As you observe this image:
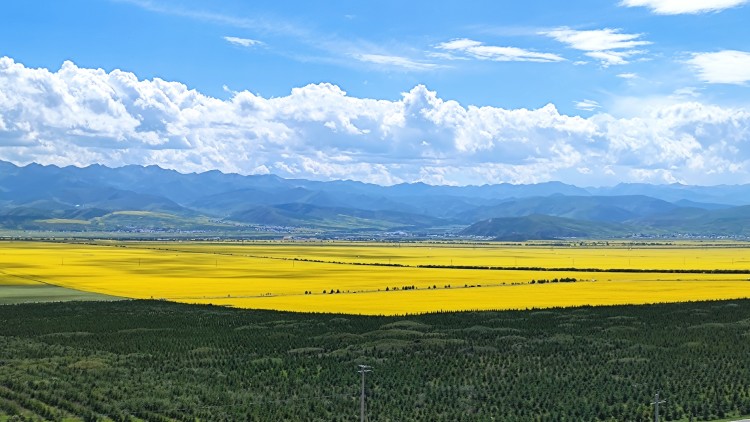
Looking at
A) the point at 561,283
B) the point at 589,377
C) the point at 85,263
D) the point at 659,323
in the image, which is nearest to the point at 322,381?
the point at 589,377

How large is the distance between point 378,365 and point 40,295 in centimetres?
5865

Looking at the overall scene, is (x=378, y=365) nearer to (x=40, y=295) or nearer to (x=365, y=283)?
(x=40, y=295)

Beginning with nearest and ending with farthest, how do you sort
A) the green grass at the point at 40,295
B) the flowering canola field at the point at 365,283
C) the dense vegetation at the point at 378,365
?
the dense vegetation at the point at 378,365
the flowering canola field at the point at 365,283
the green grass at the point at 40,295

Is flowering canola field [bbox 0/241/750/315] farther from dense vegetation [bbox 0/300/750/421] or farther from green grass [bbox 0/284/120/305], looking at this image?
dense vegetation [bbox 0/300/750/421]

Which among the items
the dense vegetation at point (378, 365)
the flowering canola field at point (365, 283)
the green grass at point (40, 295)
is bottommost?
the dense vegetation at point (378, 365)

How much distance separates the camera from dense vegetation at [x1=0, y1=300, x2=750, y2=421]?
42500 millimetres

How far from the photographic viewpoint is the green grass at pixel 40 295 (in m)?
93.8

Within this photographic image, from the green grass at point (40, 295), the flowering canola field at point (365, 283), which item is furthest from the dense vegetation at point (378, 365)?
the green grass at point (40, 295)

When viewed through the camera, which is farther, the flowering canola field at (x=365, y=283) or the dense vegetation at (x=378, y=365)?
the flowering canola field at (x=365, y=283)

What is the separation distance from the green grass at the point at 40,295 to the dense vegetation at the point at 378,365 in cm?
1534

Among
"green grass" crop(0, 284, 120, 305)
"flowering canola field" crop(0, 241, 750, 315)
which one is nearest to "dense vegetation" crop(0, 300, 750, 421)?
"flowering canola field" crop(0, 241, 750, 315)

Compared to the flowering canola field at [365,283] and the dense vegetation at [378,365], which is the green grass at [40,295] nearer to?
the flowering canola field at [365,283]

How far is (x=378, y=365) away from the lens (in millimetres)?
53531

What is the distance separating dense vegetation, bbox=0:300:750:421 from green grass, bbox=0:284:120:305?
15.3 metres
